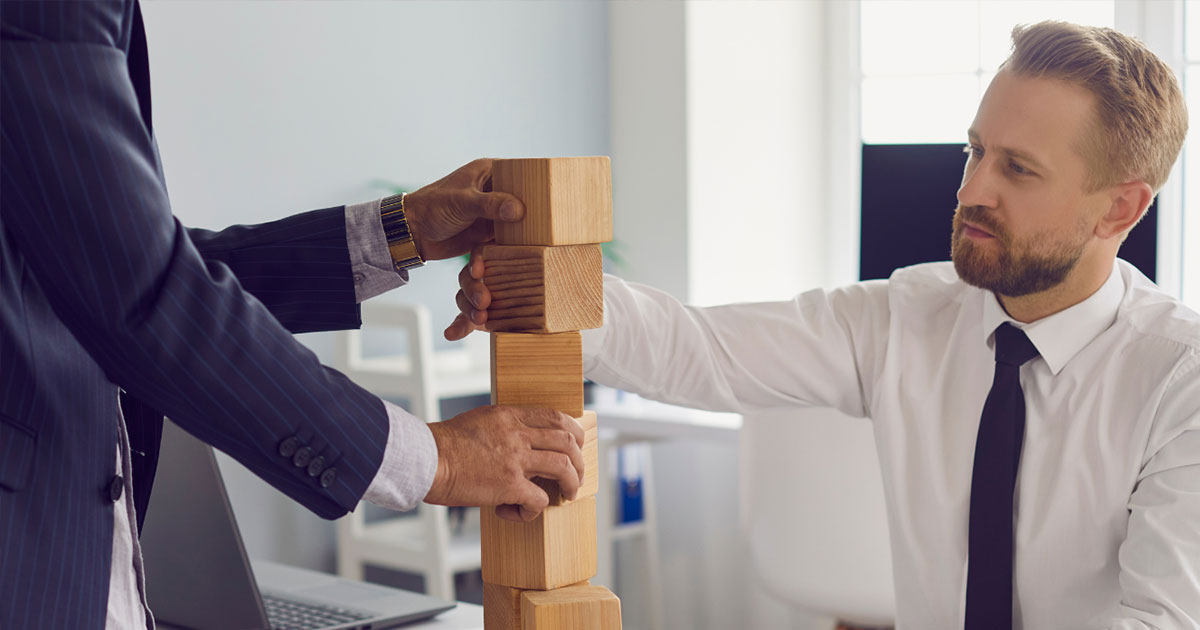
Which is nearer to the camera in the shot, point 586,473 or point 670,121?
point 586,473

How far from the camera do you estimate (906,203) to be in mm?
2684

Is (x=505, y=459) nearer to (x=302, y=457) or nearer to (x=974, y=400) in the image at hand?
(x=302, y=457)

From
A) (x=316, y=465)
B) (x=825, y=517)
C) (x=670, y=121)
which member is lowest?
(x=825, y=517)

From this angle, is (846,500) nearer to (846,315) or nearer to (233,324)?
(846,315)

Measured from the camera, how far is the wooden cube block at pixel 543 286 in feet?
2.88

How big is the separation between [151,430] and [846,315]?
0.99 metres

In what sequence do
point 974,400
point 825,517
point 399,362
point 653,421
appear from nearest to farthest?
point 974,400
point 825,517
point 653,421
point 399,362

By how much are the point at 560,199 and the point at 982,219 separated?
2.53 ft

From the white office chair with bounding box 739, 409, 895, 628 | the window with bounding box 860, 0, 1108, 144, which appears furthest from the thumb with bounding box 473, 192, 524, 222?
the window with bounding box 860, 0, 1108, 144

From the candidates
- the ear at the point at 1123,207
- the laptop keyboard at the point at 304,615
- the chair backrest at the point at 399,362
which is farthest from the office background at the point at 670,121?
the ear at the point at 1123,207

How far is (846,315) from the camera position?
1597 millimetres

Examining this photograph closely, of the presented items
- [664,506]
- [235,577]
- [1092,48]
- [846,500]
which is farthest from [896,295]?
[664,506]

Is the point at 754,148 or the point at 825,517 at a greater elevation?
the point at 754,148

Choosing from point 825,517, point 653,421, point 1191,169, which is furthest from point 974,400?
Answer: point 1191,169
